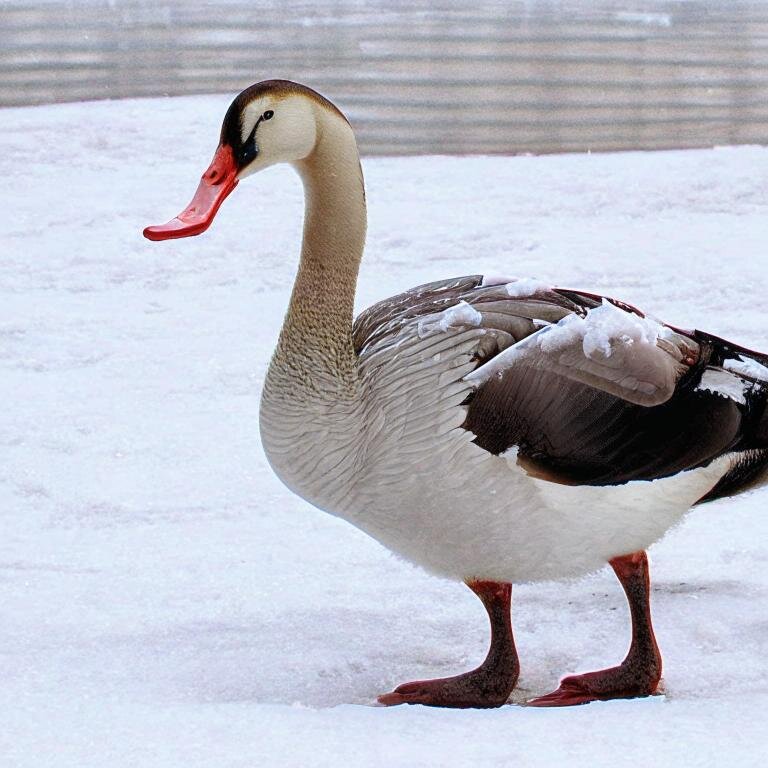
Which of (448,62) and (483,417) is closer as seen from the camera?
(483,417)

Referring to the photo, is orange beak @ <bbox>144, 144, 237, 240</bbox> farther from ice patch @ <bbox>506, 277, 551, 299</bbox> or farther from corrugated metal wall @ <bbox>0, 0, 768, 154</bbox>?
corrugated metal wall @ <bbox>0, 0, 768, 154</bbox>

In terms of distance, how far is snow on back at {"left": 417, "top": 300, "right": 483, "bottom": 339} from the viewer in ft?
9.93

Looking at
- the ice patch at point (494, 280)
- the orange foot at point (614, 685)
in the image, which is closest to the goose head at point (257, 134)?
the ice patch at point (494, 280)

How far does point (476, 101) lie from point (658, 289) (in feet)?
16.2

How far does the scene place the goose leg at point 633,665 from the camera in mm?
3184

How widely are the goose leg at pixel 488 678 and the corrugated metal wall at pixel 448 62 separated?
6.23 metres

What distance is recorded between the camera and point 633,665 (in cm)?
320

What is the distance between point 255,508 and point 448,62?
839 centimetres

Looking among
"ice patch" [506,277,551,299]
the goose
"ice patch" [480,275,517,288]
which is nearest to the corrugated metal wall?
"ice patch" [480,275,517,288]

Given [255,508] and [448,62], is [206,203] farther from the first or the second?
[448,62]

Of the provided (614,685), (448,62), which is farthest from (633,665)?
(448,62)

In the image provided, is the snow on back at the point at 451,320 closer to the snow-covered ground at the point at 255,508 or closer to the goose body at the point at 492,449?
the goose body at the point at 492,449

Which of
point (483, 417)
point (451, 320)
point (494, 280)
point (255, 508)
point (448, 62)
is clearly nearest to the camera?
point (483, 417)

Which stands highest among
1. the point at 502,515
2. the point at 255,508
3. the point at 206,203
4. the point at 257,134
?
the point at 257,134
